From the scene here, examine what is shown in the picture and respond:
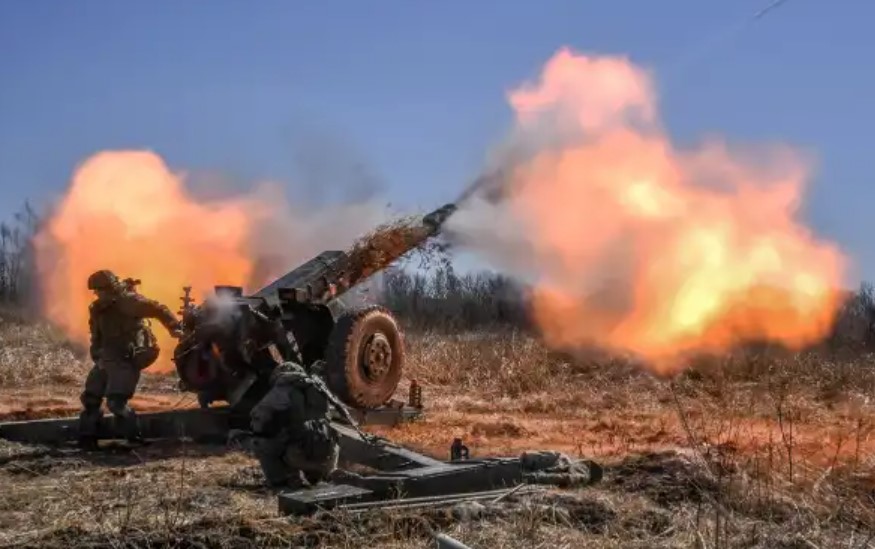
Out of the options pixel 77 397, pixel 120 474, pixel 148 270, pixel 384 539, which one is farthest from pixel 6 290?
→ pixel 384 539

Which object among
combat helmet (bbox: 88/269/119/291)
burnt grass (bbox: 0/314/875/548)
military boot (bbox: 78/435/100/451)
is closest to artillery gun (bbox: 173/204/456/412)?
burnt grass (bbox: 0/314/875/548)

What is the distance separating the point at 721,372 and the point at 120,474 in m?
12.6

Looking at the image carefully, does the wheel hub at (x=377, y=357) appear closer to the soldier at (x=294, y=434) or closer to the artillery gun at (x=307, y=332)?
the artillery gun at (x=307, y=332)

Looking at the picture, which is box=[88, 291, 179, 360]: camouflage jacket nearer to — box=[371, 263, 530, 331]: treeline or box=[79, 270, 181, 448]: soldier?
box=[79, 270, 181, 448]: soldier

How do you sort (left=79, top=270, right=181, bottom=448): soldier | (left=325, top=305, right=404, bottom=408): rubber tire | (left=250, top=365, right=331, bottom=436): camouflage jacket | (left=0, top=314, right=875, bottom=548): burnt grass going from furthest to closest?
(left=325, top=305, right=404, bottom=408): rubber tire
(left=79, top=270, right=181, bottom=448): soldier
(left=250, top=365, right=331, bottom=436): camouflage jacket
(left=0, top=314, right=875, bottom=548): burnt grass

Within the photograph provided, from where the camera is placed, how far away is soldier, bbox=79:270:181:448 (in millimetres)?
11766

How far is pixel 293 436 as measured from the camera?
8.41 metres

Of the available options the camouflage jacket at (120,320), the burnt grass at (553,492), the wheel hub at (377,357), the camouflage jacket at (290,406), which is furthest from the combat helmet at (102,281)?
the camouflage jacket at (290,406)

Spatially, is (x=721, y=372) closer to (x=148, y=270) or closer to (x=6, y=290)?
(x=148, y=270)

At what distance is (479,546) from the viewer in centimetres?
610

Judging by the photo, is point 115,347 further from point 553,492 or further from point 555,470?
point 553,492

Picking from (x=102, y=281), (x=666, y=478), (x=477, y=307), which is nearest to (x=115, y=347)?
(x=102, y=281)

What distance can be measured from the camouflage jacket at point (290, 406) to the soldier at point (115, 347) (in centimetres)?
366

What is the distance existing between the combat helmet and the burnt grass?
5.80 ft
